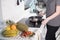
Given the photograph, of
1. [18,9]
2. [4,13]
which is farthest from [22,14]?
[4,13]

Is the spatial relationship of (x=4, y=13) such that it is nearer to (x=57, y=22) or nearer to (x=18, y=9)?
(x=18, y=9)

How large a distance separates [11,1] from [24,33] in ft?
2.20

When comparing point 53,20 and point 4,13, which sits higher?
point 4,13

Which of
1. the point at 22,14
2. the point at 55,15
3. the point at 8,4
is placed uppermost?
the point at 8,4

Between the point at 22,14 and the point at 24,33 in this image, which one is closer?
the point at 24,33

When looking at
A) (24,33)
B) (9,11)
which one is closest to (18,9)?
(9,11)

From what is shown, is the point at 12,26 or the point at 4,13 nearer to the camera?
the point at 12,26

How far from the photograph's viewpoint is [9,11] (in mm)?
1881

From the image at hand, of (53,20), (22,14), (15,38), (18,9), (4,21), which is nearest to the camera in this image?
(15,38)

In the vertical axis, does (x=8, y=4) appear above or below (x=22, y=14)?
above

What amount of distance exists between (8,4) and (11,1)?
0.12 meters

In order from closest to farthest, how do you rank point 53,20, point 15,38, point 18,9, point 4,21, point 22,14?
point 15,38 < point 4,21 < point 53,20 < point 18,9 < point 22,14

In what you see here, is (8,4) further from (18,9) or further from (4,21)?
(18,9)

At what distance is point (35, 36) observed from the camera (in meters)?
1.40
